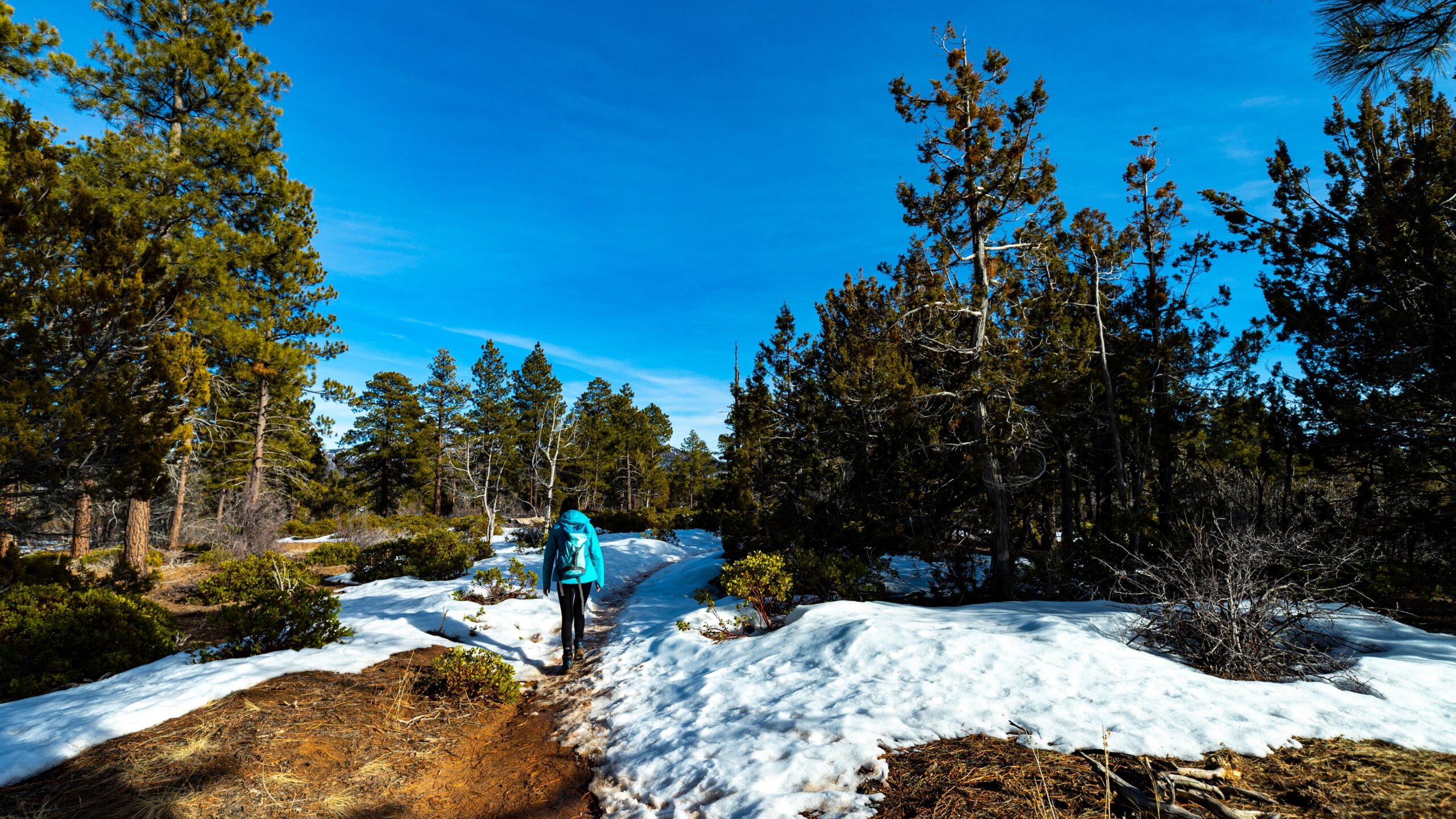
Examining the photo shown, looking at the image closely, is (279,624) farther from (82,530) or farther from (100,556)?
(82,530)

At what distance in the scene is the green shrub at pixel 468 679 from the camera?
532cm

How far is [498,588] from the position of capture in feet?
32.5

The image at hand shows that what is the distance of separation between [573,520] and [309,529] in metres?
24.8

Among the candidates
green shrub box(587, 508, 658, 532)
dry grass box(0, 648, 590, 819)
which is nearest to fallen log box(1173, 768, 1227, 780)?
dry grass box(0, 648, 590, 819)

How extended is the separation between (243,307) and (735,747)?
14.7m

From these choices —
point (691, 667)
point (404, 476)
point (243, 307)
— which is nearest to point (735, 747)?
point (691, 667)

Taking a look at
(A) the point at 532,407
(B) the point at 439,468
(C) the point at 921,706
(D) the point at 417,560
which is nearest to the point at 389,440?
(B) the point at 439,468

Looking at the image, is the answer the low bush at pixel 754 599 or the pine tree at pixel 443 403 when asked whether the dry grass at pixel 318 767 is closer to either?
the low bush at pixel 754 599

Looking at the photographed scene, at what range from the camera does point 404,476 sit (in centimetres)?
3491

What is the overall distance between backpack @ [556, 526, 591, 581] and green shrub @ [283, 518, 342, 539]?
21.1 meters

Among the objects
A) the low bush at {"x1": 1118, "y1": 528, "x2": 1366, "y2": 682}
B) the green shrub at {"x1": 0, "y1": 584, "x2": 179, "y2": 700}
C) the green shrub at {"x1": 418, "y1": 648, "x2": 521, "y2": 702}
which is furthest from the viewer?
the green shrub at {"x1": 418, "y1": 648, "x2": 521, "y2": 702}

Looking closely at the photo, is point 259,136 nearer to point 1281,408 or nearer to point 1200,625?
point 1200,625

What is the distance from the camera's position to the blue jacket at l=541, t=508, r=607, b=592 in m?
6.63

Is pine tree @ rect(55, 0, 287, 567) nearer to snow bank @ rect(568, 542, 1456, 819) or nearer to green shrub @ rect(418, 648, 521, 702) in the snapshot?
green shrub @ rect(418, 648, 521, 702)
